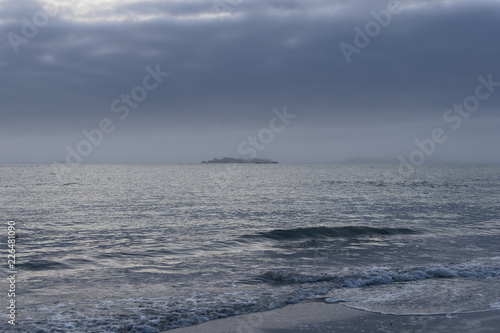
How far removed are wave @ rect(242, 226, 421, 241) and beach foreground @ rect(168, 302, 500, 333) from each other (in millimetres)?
15430

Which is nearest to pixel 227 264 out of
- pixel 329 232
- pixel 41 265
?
pixel 41 265

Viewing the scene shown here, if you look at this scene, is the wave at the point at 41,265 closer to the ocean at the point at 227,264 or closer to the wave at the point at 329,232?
the ocean at the point at 227,264

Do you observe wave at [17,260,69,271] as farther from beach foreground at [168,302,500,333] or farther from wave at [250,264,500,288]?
beach foreground at [168,302,500,333]

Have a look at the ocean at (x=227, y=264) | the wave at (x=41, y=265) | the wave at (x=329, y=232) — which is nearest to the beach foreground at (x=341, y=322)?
the ocean at (x=227, y=264)

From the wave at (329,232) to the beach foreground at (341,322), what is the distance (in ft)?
50.6

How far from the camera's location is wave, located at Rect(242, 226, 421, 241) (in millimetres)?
31056

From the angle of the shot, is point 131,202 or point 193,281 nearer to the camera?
point 193,281

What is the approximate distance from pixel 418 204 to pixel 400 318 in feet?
141

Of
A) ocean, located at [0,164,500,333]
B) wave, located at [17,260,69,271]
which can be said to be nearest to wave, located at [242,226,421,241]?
ocean, located at [0,164,500,333]

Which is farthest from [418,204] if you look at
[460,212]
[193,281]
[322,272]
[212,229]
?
[193,281]

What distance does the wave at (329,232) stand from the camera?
31.1m

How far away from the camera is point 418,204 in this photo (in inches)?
2121

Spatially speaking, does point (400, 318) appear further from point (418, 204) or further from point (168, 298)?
point (418, 204)

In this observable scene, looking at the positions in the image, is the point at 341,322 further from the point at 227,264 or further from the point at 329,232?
the point at 329,232
